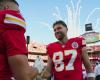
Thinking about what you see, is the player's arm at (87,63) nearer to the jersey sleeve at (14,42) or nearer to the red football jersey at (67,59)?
the red football jersey at (67,59)

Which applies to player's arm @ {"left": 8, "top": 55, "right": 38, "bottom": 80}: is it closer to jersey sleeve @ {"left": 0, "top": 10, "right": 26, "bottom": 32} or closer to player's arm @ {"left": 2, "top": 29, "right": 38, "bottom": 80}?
player's arm @ {"left": 2, "top": 29, "right": 38, "bottom": 80}

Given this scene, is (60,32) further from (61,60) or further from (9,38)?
(9,38)

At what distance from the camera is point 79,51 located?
503cm

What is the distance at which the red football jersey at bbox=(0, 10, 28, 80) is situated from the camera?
2.06 m

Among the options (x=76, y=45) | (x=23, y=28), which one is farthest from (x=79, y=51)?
(x=23, y=28)

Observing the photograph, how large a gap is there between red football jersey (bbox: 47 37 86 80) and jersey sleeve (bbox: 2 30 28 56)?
2.81 meters

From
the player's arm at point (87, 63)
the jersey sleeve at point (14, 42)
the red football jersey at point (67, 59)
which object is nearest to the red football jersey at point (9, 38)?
the jersey sleeve at point (14, 42)

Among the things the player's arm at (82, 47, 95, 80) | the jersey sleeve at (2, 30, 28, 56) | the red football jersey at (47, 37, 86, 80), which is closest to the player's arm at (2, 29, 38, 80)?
the jersey sleeve at (2, 30, 28, 56)

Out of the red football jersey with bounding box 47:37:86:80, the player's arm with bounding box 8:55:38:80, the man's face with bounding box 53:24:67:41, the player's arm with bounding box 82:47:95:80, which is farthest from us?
the man's face with bounding box 53:24:67:41

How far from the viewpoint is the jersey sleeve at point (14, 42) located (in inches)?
80.7

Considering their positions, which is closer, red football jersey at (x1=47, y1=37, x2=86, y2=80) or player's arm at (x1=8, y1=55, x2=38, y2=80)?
player's arm at (x1=8, y1=55, x2=38, y2=80)

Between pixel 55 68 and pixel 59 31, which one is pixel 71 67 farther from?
pixel 59 31

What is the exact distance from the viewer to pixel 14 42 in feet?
6.74

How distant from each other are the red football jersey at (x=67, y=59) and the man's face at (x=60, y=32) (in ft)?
0.39
